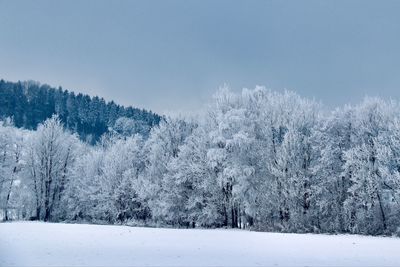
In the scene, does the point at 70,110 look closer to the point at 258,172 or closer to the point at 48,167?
the point at 48,167

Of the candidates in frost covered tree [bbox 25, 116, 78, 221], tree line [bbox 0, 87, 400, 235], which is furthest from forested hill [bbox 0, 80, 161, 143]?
tree line [bbox 0, 87, 400, 235]

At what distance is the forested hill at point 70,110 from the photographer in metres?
164

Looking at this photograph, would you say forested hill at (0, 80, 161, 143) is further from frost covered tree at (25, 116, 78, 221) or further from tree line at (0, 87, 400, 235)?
tree line at (0, 87, 400, 235)

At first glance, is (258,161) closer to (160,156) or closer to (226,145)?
(226,145)

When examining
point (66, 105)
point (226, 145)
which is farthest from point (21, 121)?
point (226, 145)

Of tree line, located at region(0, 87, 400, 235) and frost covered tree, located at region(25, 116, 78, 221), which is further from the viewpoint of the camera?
frost covered tree, located at region(25, 116, 78, 221)

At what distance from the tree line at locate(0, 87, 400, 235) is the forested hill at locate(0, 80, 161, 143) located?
316 ft

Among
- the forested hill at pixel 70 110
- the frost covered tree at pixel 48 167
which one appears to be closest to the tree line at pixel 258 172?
the frost covered tree at pixel 48 167

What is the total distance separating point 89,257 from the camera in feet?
55.8

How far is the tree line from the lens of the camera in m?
41.1

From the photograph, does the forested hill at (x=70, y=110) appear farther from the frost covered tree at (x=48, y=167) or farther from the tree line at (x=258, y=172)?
the tree line at (x=258, y=172)

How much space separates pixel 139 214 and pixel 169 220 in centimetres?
888

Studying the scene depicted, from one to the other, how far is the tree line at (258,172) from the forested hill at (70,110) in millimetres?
96248

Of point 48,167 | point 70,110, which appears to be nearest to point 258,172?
point 48,167
